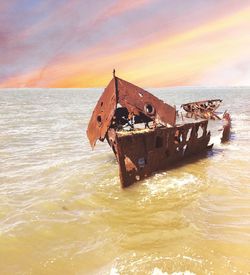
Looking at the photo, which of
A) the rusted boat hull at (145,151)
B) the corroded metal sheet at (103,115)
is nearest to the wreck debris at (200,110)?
the rusted boat hull at (145,151)

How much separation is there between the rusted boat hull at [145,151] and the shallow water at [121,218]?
1.44 feet

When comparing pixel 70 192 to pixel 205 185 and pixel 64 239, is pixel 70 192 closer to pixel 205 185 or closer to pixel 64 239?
pixel 64 239

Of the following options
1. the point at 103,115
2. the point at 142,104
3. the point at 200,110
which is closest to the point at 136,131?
the point at 142,104

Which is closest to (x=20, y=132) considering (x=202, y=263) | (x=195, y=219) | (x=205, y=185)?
(x=205, y=185)

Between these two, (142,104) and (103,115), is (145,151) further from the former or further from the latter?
(103,115)

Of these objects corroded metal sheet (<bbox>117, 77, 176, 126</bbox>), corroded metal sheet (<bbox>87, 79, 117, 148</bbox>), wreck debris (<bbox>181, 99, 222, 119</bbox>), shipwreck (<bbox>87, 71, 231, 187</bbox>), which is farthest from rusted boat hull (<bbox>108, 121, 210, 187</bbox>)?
wreck debris (<bbox>181, 99, 222, 119</bbox>)

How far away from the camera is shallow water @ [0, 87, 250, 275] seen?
7.03 meters

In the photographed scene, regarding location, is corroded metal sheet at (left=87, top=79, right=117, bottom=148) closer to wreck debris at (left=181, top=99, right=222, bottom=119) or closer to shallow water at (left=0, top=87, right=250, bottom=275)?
shallow water at (left=0, top=87, right=250, bottom=275)

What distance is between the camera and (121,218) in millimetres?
9336

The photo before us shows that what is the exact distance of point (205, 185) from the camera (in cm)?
1205

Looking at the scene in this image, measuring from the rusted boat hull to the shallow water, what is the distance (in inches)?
17.2

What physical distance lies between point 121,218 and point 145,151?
3.63 metres

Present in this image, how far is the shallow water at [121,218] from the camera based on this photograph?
23.1 feet

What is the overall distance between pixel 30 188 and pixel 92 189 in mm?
2295
